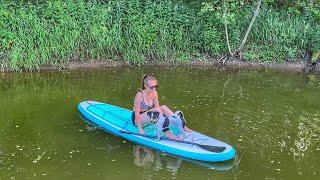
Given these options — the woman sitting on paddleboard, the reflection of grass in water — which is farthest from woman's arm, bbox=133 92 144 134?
the reflection of grass in water

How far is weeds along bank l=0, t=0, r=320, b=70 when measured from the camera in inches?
453

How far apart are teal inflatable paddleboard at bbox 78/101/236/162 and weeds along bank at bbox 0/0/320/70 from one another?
3.05m

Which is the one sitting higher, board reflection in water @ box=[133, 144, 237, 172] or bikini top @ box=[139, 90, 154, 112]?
bikini top @ box=[139, 90, 154, 112]

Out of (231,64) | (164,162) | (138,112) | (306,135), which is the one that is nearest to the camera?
(164,162)

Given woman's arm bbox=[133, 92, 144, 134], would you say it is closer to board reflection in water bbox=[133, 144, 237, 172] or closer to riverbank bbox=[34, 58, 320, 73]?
board reflection in water bbox=[133, 144, 237, 172]

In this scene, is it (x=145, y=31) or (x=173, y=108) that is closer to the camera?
(x=173, y=108)

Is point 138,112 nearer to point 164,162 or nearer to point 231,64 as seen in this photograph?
point 164,162

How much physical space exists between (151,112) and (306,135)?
258 cm

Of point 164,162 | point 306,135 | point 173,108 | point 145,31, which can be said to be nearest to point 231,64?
point 145,31

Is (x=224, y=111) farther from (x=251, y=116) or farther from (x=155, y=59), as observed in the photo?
(x=155, y=59)

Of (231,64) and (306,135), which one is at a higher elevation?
(231,64)

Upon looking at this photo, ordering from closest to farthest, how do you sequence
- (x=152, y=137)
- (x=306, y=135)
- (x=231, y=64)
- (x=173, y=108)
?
(x=152, y=137), (x=306, y=135), (x=173, y=108), (x=231, y=64)

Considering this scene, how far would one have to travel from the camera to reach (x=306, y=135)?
846cm

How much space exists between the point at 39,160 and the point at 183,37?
6.10m
